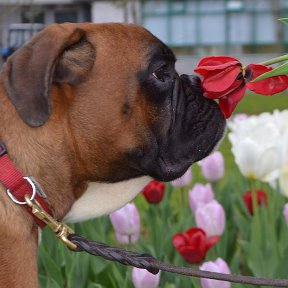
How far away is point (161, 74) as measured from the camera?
101 inches

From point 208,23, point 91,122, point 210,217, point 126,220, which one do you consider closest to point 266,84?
point 91,122

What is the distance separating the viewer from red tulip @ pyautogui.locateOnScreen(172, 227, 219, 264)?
111 inches

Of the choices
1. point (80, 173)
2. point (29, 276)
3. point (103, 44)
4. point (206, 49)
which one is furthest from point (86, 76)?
point (206, 49)

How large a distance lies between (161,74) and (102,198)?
0.45m

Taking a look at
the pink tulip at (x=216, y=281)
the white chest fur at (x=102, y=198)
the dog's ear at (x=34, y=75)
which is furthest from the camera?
the pink tulip at (x=216, y=281)

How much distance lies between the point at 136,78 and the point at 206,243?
0.73 metres

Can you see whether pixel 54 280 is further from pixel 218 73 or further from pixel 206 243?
pixel 218 73

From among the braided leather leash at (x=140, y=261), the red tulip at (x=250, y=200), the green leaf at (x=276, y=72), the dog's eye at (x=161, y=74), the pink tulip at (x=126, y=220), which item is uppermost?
the green leaf at (x=276, y=72)

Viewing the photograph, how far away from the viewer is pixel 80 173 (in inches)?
96.1

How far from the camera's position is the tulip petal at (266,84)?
232cm

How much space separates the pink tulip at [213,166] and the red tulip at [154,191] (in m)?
0.30

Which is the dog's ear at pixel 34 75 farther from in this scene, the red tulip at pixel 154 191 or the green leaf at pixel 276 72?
the red tulip at pixel 154 191

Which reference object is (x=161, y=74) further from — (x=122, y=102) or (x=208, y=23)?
(x=208, y=23)

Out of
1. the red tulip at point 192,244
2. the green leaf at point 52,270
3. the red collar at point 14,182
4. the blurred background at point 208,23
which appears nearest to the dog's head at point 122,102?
the red collar at point 14,182
